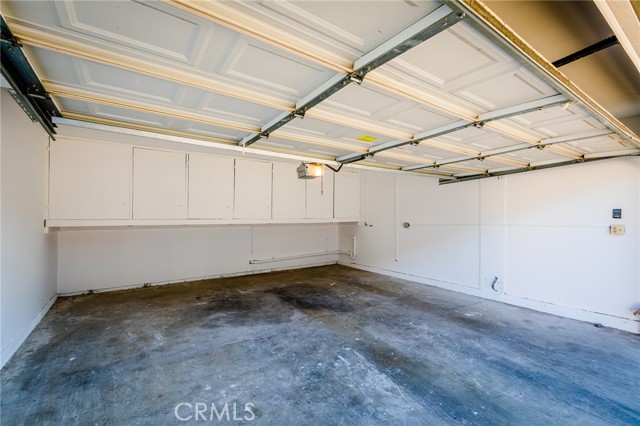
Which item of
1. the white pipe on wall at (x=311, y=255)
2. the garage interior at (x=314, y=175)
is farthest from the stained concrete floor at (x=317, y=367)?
the white pipe on wall at (x=311, y=255)

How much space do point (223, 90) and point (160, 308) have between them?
3367 millimetres

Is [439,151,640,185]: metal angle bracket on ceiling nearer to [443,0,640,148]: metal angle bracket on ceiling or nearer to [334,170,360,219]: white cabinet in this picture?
[443,0,640,148]: metal angle bracket on ceiling

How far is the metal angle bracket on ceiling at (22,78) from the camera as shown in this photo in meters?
1.23

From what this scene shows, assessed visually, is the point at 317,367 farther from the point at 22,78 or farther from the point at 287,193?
the point at 287,193

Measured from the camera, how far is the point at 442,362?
8.06 feet

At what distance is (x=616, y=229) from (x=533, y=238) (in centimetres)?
84

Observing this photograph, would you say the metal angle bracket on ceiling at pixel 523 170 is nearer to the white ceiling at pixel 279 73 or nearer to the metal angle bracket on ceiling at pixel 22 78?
the white ceiling at pixel 279 73

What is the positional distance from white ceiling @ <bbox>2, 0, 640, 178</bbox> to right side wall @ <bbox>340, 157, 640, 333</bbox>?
0.97 meters

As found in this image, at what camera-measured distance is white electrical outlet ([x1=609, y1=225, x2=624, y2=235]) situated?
3.23 meters

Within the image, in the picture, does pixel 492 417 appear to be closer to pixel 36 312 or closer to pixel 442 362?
pixel 442 362

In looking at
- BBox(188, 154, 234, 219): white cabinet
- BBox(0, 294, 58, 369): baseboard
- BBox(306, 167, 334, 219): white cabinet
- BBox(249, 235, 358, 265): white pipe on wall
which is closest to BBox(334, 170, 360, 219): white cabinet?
BBox(306, 167, 334, 219): white cabinet

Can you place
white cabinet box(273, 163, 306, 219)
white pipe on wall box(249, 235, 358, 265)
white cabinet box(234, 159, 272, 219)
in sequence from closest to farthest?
white cabinet box(234, 159, 272, 219) → white cabinet box(273, 163, 306, 219) → white pipe on wall box(249, 235, 358, 265)

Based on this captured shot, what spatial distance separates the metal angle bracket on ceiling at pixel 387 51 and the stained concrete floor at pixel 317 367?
6.80ft

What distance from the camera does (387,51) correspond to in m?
1.32
